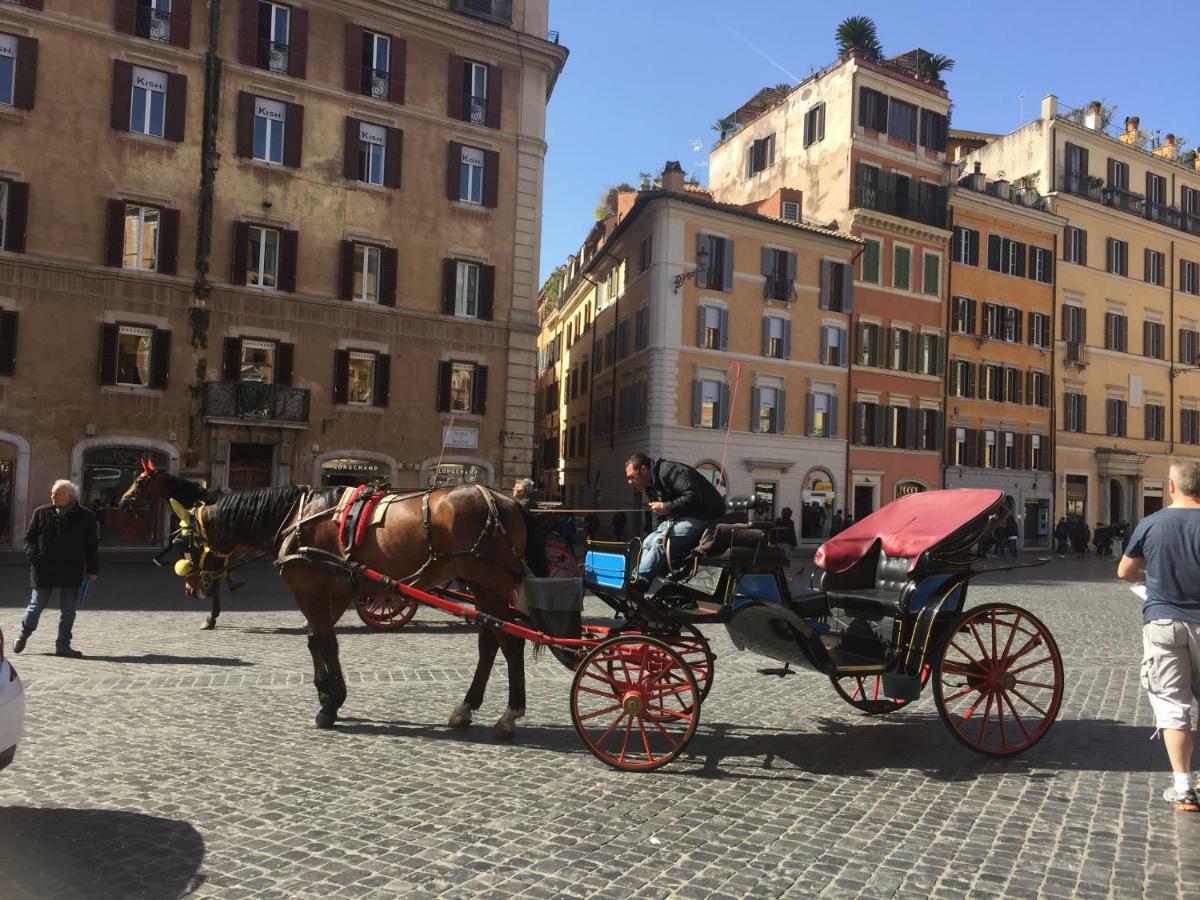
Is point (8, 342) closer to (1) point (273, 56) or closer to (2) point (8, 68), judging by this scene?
(2) point (8, 68)

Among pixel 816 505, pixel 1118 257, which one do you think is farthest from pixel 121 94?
pixel 1118 257

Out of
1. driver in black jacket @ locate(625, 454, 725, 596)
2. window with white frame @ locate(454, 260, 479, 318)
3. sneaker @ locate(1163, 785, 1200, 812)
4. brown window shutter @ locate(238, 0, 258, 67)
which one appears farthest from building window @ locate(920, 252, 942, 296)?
sneaker @ locate(1163, 785, 1200, 812)

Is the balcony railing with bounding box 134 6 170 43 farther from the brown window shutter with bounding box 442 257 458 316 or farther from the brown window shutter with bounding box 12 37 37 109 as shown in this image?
the brown window shutter with bounding box 442 257 458 316

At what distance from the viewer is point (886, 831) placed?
4.59 metres

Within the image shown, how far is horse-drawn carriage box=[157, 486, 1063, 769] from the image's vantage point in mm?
5938

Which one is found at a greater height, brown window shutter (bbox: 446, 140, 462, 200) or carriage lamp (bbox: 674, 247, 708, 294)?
brown window shutter (bbox: 446, 140, 462, 200)

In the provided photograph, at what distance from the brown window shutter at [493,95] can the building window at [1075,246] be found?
26937 mm

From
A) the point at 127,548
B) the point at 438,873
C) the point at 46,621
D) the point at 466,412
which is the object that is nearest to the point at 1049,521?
the point at 466,412

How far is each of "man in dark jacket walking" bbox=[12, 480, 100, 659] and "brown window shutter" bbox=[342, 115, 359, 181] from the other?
56.0 feet

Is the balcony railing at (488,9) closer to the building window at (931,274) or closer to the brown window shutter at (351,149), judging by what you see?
the brown window shutter at (351,149)

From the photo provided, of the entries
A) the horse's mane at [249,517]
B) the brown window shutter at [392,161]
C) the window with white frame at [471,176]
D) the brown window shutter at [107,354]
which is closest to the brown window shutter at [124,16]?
the brown window shutter at [392,161]

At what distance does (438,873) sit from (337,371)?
21.4 m

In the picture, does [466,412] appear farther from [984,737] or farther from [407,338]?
[984,737]

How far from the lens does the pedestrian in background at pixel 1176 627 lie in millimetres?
4801
